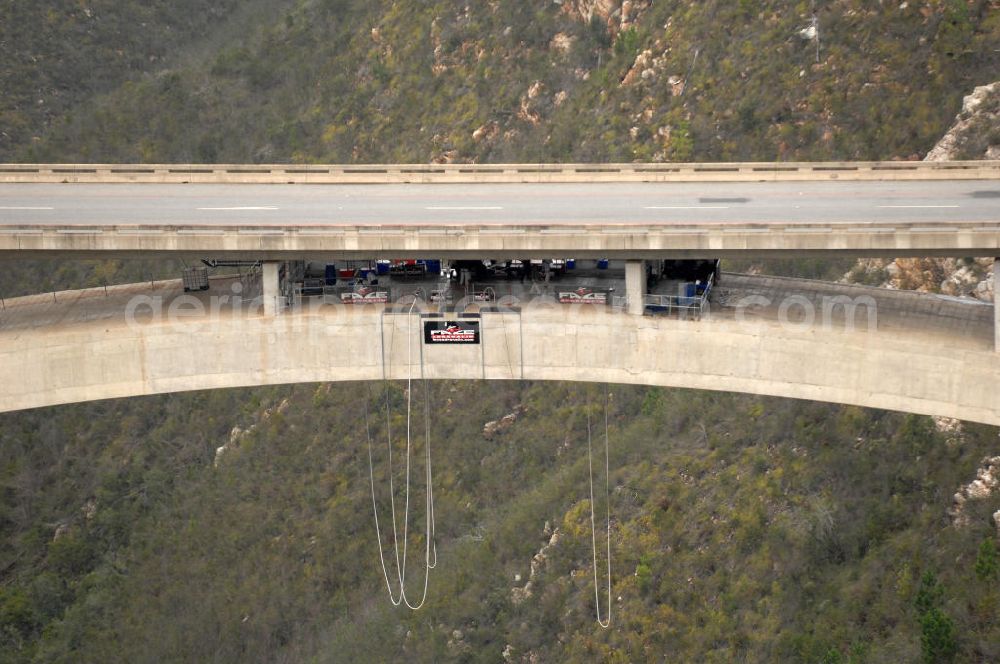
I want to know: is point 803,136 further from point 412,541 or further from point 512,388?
point 412,541

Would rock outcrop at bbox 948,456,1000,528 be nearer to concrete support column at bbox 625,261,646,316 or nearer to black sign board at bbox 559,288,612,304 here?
concrete support column at bbox 625,261,646,316

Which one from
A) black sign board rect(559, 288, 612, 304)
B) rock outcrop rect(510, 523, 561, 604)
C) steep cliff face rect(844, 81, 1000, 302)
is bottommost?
rock outcrop rect(510, 523, 561, 604)

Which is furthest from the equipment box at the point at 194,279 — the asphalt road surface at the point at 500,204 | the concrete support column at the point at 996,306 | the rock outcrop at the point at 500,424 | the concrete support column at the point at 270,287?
the concrete support column at the point at 996,306

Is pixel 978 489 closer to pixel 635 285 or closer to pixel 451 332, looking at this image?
pixel 635 285

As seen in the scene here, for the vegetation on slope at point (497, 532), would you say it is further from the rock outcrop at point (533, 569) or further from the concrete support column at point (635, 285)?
the concrete support column at point (635, 285)

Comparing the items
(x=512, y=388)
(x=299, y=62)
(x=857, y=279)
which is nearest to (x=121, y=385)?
(x=512, y=388)

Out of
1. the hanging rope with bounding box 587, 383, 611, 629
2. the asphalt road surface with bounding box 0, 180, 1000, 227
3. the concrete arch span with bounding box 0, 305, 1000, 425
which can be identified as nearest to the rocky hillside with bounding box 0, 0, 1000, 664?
the hanging rope with bounding box 587, 383, 611, 629
